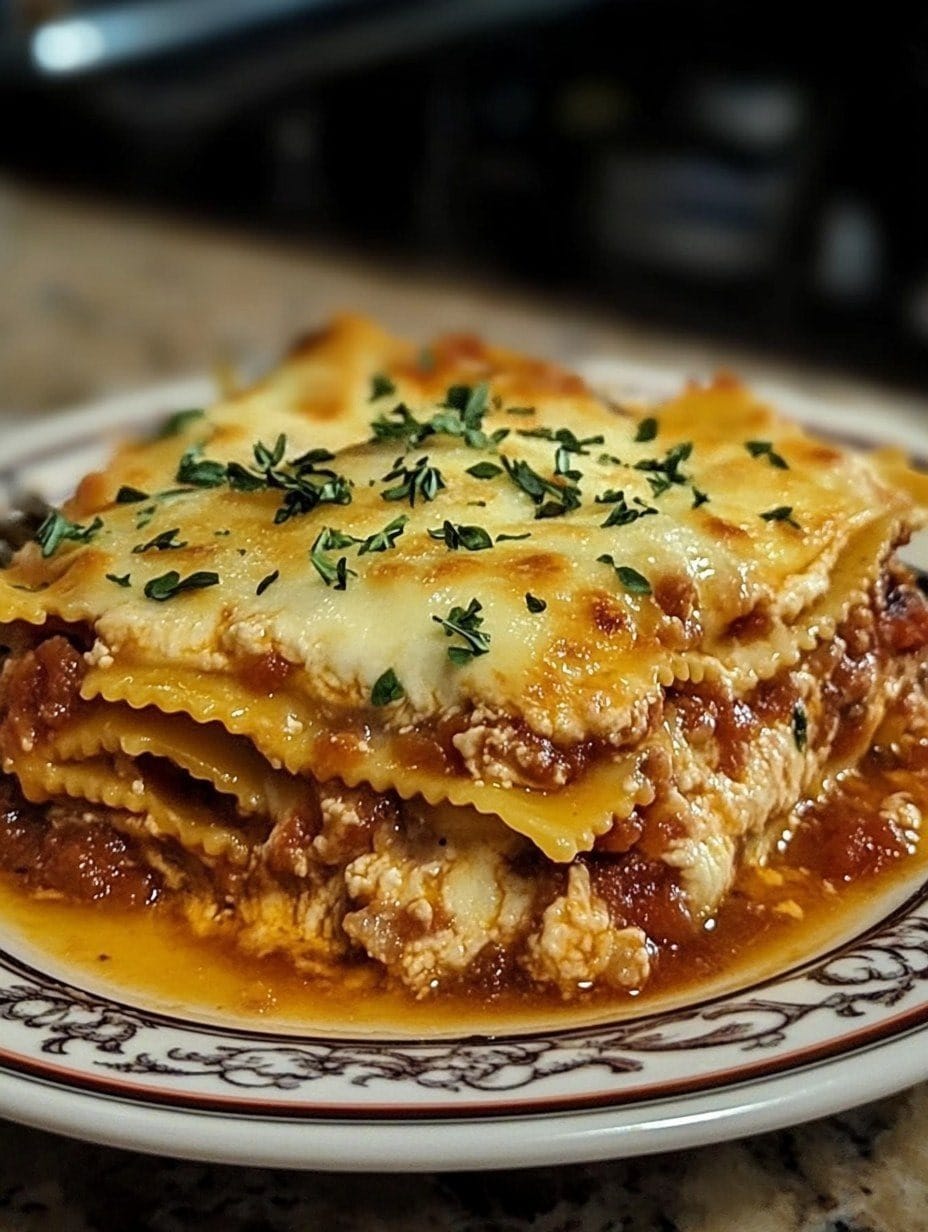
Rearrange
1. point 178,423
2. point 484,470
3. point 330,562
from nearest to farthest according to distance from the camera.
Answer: point 330,562, point 484,470, point 178,423

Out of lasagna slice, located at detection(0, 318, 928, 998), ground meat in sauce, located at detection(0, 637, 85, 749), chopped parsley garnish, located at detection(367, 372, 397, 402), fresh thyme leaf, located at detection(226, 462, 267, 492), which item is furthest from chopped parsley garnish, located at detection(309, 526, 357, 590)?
chopped parsley garnish, located at detection(367, 372, 397, 402)

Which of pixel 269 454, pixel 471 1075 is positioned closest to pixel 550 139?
pixel 269 454

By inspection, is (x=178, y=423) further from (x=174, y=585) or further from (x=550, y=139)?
(x=550, y=139)

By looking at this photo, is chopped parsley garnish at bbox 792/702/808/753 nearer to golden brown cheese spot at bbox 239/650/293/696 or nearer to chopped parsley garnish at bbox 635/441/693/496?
chopped parsley garnish at bbox 635/441/693/496

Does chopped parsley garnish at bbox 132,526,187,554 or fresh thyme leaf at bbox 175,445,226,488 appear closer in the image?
chopped parsley garnish at bbox 132,526,187,554

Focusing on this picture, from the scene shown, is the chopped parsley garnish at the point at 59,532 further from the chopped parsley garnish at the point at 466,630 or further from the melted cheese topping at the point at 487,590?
the chopped parsley garnish at the point at 466,630

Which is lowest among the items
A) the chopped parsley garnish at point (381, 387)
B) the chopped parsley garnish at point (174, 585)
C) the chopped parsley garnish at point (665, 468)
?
the chopped parsley garnish at point (381, 387)

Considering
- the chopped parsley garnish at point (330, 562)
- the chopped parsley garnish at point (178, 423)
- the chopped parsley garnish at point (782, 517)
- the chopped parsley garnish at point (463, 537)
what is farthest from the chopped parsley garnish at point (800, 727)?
the chopped parsley garnish at point (178, 423)
